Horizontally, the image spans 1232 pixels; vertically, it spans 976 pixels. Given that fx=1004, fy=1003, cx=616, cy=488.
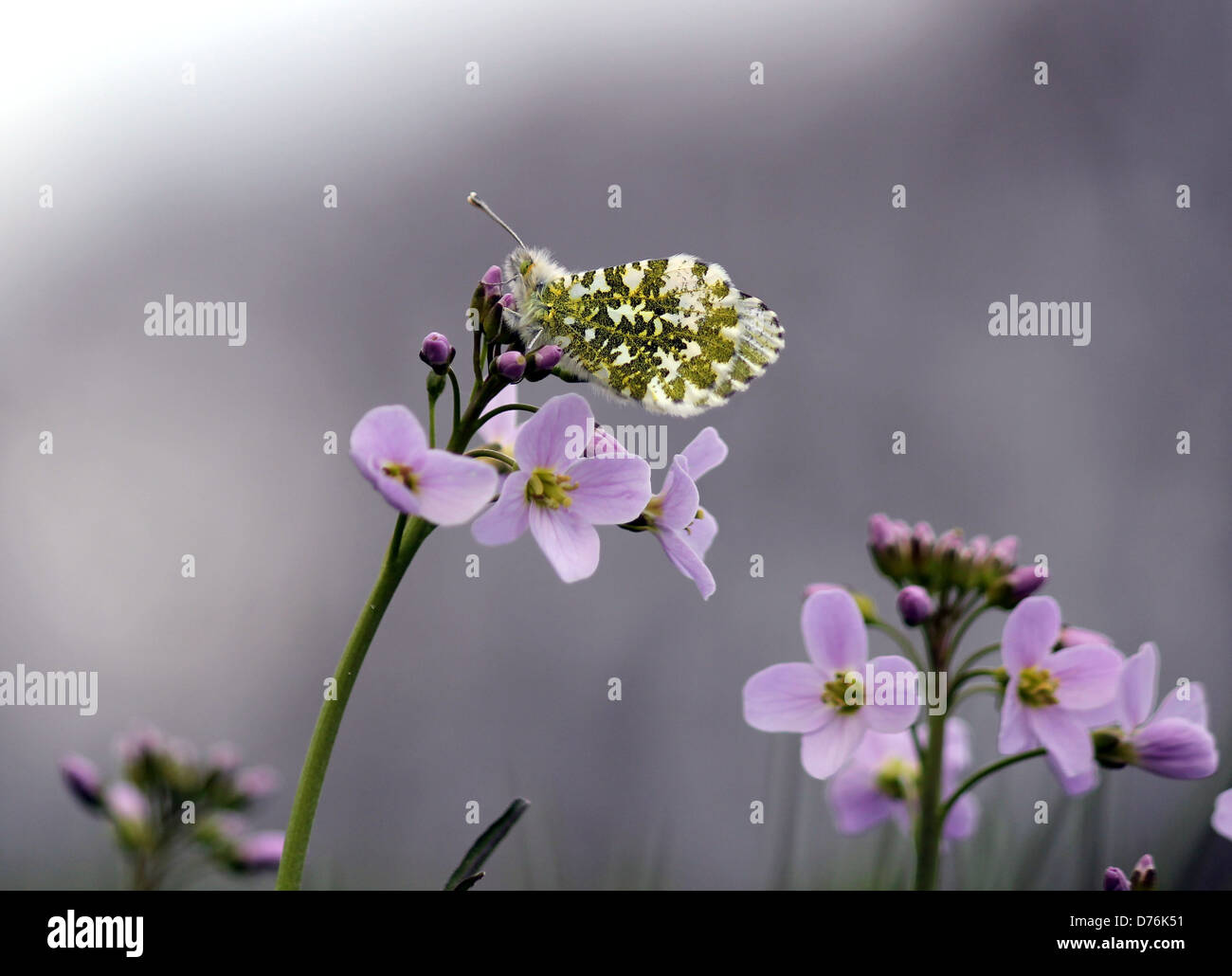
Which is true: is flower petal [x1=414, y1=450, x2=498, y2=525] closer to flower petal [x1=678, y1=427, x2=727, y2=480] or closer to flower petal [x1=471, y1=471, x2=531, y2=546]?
flower petal [x1=471, y1=471, x2=531, y2=546]

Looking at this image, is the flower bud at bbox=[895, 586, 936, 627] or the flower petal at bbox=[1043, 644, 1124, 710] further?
the flower bud at bbox=[895, 586, 936, 627]

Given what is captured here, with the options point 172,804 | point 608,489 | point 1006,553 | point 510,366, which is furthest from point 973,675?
point 172,804

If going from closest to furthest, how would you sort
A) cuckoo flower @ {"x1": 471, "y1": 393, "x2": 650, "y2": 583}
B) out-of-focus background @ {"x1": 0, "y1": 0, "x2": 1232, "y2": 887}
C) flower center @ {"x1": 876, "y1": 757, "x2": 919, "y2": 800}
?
1. cuckoo flower @ {"x1": 471, "y1": 393, "x2": 650, "y2": 583}
2. flower center @ {"x1": 876, "y1": 757, "x2": 919, "y2": 800}
3. out-of-focus background @ {"x1": 0, "y1": 0, "x2": 1232, "y2": 887}

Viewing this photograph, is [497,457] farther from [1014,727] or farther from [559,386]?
[559,386]

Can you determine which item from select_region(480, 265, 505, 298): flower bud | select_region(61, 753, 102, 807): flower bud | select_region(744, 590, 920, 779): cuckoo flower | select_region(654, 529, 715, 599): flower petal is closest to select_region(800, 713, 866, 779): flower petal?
select_region(744, 590, 920, 779): cuckoo flower

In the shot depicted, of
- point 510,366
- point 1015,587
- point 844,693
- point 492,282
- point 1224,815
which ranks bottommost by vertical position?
point 1224,815

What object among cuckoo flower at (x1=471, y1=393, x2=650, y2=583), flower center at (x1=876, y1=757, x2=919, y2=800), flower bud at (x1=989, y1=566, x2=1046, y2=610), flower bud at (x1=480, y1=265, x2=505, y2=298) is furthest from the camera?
flower center at (x1=876, y1=757, x2=919, y2=800)
